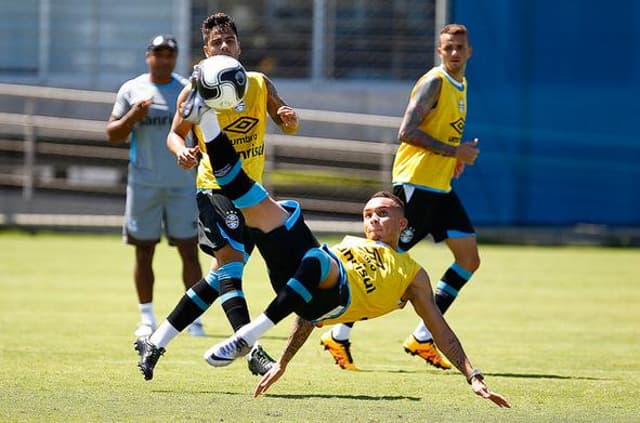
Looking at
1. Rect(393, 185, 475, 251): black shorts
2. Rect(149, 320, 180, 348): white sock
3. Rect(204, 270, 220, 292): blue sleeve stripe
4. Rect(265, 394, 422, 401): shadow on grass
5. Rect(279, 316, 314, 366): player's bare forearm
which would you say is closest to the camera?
Rect(279, 316, 314, 366): player's bare forearm

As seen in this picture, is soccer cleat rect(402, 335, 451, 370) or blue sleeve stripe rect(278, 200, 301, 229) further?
soccer cleat rect(402, 335, 451, 370)

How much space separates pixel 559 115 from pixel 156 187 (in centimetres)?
1038

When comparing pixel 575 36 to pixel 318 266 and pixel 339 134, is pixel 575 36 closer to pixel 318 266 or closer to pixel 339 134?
pixel 339 134

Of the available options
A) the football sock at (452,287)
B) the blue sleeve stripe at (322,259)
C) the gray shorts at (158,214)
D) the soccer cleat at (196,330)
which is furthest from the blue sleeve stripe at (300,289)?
the gray shorts at (158,214)

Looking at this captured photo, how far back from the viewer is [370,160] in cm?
2172

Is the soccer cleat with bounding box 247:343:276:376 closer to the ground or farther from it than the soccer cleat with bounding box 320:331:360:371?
farther from it

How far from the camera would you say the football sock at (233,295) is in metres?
8.22

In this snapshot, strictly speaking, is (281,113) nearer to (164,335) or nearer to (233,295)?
(233,295)

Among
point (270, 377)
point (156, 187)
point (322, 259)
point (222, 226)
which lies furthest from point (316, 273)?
point (156, 187)

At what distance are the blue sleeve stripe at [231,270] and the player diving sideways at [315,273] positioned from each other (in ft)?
2.39

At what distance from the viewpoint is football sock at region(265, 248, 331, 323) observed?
7.13 metres

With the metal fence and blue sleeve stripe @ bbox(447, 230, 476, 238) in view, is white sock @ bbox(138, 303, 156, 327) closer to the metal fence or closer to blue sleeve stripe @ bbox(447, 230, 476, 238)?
blue sleeve stripe @ bbox(447, 230, 476, 238)

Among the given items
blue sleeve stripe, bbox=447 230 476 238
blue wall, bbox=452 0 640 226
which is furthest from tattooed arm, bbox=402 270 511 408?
blue wall, bbox=452 0 640 226

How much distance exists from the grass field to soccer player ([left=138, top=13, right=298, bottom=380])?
19.2 inches
